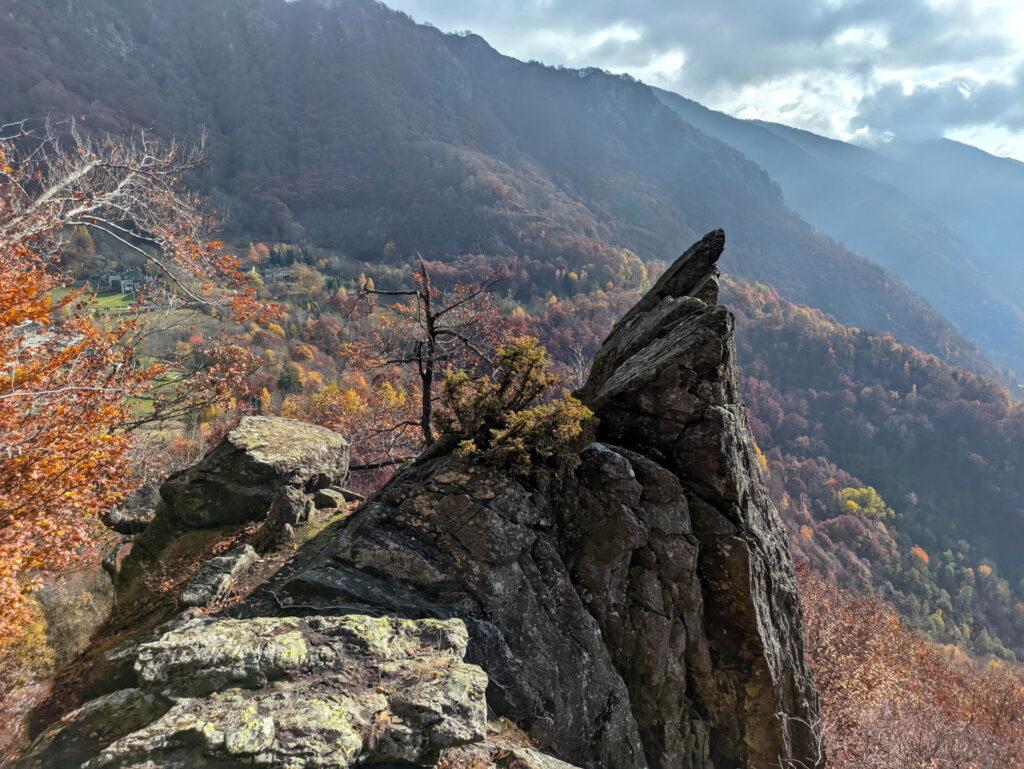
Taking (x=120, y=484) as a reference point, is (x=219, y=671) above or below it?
above

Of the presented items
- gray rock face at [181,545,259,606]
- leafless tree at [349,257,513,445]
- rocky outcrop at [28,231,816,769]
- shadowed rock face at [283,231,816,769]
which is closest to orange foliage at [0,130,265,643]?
rocky outcrop at [28,231,816,769]

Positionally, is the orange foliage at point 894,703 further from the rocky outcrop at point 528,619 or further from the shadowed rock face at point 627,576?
the rocky outcrop at point 528,619

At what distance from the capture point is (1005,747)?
696 inches

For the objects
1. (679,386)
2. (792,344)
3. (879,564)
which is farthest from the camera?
(792,344)

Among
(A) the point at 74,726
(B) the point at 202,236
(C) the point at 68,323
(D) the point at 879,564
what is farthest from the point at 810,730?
(D) the point at 879,564

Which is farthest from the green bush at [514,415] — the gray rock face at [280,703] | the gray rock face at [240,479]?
the gray rock face at [240,479]

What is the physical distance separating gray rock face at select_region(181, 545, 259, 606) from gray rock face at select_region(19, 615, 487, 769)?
1.17m

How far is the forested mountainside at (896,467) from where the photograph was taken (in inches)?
3844

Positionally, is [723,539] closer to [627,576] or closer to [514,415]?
[627,576]

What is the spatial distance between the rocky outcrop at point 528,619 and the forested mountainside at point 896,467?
9476cm

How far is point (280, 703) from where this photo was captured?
5.07 m

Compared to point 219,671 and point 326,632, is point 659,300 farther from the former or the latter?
point 219,671

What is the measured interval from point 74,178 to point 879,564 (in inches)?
5152

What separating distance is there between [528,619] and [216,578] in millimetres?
4761
